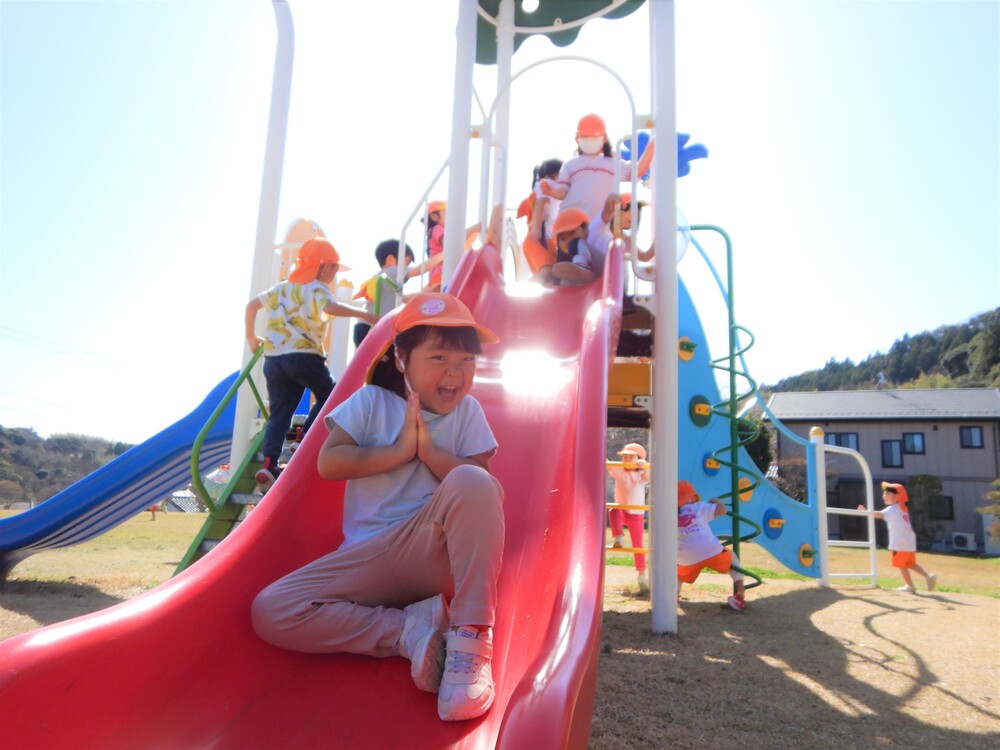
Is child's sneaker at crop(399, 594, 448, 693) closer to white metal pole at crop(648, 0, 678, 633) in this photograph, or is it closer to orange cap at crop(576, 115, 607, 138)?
white metal pole at crop(648, 0, 678, 633)

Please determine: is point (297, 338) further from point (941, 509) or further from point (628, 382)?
point (941, 509)

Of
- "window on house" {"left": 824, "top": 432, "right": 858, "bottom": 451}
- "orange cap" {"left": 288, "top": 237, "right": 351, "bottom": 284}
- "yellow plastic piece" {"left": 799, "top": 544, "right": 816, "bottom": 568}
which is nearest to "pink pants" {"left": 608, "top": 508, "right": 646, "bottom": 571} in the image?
"yellow plastic piece" {"left": 799, "top": 544, "right": 816, "bottom": 568}

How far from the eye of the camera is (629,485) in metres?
7.29

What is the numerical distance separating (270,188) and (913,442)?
1294 inches

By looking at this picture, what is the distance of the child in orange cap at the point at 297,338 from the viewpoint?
406 centimetres

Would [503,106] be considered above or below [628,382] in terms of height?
above

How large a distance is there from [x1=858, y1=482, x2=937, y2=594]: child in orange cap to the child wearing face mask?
501 cm

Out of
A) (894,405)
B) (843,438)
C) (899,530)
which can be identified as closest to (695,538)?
(899,530)

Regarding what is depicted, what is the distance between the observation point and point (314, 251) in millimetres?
4176

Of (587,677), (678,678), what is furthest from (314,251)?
(587,677)

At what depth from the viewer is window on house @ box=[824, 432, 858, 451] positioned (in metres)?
32.1

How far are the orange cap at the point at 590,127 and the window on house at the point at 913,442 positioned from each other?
31.0m

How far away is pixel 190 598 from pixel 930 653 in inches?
159

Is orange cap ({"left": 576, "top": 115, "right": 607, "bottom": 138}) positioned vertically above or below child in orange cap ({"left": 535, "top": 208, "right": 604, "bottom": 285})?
above
